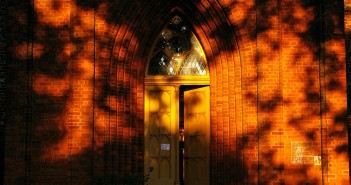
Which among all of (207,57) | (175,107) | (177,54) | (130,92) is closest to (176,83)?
(175,107)

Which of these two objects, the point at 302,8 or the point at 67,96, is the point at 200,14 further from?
the point at 67,96

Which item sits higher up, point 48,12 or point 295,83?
point 48,12

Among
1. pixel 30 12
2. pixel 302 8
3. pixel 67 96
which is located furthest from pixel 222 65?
pixel 30 12

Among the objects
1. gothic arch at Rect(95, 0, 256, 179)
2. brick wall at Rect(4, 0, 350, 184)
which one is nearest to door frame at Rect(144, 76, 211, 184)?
gothic arch at Rect(95, 0, 256, 179)

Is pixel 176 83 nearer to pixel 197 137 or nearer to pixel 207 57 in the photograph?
pixel 207 57

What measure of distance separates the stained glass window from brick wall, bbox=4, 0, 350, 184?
2.75 feet

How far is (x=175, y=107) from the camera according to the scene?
1238 cm

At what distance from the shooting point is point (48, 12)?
11586 millimetres

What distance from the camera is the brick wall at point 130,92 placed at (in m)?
11.3

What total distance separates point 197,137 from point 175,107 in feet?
2.39

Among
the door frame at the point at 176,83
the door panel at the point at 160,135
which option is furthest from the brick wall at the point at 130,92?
the door frame at the point at 176,83

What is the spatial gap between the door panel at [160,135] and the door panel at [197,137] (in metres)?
0.34

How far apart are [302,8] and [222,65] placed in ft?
5.93

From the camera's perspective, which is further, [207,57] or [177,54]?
[177,54]
